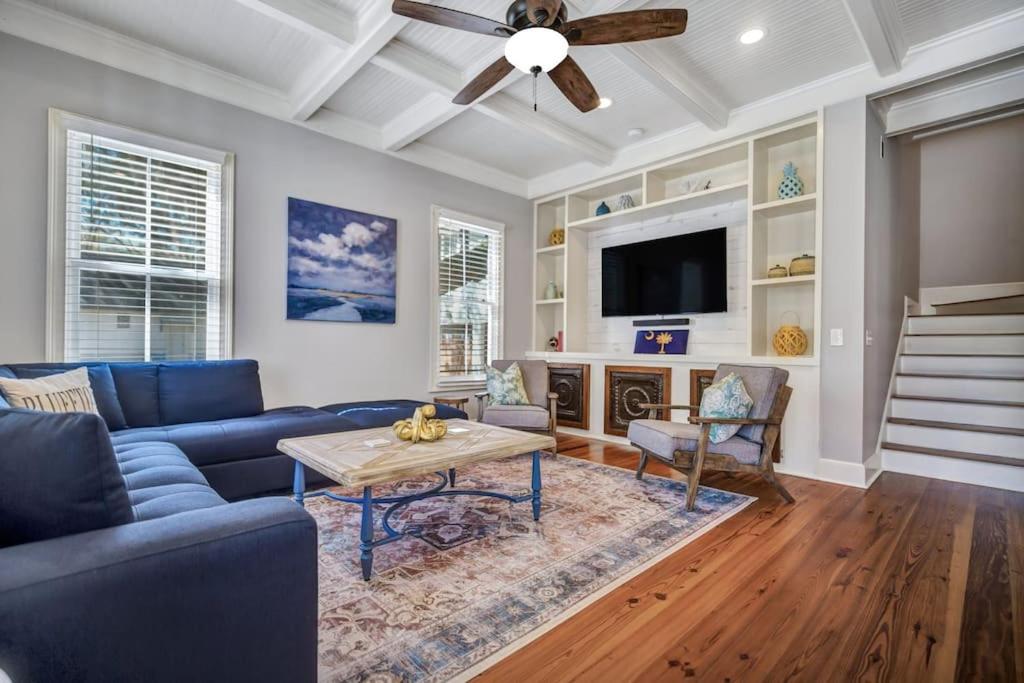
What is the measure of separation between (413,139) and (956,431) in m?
5.04

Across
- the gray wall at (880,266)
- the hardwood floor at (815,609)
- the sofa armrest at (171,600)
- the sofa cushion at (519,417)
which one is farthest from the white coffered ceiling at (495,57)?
the hardwood floor at (815,609)

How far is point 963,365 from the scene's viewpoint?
4.33 metres

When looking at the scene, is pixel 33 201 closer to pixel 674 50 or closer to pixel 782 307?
pixel 674 50

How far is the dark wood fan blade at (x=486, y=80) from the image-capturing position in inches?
98.6

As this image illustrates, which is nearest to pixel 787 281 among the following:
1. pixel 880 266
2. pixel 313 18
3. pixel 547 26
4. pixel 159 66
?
pixel 880 266

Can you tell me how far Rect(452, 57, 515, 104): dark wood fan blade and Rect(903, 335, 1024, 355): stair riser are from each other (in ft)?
15.7

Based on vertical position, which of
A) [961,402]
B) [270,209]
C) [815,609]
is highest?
[270,209]

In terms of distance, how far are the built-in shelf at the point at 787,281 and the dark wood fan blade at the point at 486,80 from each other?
8.90 ft

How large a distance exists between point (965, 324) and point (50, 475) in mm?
6834

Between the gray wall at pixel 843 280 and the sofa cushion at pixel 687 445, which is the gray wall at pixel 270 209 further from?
the gray wall at pixel 843 280

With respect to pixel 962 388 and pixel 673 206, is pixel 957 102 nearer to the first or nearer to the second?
pixel 673 206

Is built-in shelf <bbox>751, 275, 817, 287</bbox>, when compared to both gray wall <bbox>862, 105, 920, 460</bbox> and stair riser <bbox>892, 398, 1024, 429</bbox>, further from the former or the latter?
stair riser <bbox>892, 398, 1024, 429</bbox>

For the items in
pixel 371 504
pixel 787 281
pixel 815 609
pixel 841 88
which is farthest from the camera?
pixel 787 281

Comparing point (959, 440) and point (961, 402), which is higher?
point (961, 402)
